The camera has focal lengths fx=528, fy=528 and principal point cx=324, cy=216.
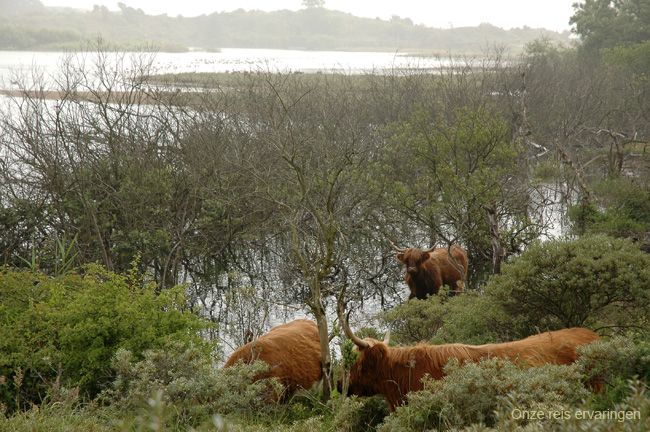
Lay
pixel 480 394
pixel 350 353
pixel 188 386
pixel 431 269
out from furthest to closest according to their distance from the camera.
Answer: pixel 431 269 < pixel 350 353 < pixel 188 386 < pixel 480 394

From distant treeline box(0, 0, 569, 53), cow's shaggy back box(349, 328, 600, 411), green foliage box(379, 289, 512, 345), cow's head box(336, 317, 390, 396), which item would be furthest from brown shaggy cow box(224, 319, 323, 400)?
distant treeline box(0, 0, 569, 53)

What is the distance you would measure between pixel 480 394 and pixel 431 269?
6.57 meters

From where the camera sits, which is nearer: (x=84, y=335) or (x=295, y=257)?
(x=84, y=335)

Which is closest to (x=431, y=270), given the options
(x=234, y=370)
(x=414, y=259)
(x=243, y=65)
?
(x=414, y=259)

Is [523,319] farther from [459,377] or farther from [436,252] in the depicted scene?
[436,252]

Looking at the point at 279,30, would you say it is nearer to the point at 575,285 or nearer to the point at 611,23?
the point at 611,23

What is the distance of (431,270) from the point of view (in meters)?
10.8

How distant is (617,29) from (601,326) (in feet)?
115

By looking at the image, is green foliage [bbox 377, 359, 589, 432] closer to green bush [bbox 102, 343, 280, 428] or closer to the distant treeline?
green bush [bbox 102, 343, 280, 428]

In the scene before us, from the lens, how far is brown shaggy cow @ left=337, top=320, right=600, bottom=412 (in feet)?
17.4

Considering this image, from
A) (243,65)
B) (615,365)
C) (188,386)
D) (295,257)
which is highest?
(243,65)

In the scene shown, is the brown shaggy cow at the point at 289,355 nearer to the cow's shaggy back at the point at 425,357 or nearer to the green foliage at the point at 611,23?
the cow's shaggy back at the point at 425,357

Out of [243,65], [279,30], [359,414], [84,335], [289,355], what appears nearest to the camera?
[359,414]

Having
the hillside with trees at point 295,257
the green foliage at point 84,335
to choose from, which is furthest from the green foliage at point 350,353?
the green foliage at point 84,335
